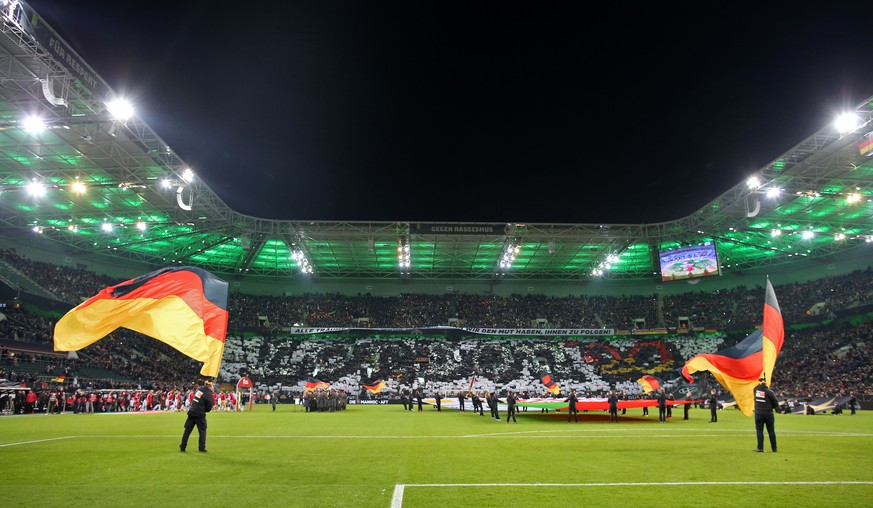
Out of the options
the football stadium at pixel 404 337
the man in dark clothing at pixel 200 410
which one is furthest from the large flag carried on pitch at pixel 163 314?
the man in dark clothing at pixel 200 410

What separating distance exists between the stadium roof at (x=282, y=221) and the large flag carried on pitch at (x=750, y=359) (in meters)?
16.2

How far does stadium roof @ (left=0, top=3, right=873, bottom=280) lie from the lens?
23719 mm

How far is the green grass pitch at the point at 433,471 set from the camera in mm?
6867

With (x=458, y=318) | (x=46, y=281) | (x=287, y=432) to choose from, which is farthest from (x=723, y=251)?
(x=46, y=281)

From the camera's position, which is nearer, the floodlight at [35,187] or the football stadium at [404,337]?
the football stadium at [404,337]

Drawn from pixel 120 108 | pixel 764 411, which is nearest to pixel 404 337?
pixel 120 108

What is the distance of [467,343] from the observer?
199ft

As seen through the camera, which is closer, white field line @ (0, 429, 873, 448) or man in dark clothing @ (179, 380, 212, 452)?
man in dark clothing @ (179, 380, 212, 452)

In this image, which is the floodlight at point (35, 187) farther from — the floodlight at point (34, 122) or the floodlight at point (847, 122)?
the floodlight at point (847, 122)

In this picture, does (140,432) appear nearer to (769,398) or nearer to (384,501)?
(384,501)

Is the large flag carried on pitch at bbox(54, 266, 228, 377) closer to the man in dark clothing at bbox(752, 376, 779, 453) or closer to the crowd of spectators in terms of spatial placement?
the man in dark clothing at bbox(752, 376, 779, 453)

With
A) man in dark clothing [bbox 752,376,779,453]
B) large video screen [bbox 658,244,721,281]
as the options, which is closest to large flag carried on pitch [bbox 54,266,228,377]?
man in dark clothing [bbox 752,376,779,453]

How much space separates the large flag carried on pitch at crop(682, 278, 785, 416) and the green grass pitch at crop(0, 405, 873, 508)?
1.32m

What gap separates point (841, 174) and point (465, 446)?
31.8 meters
